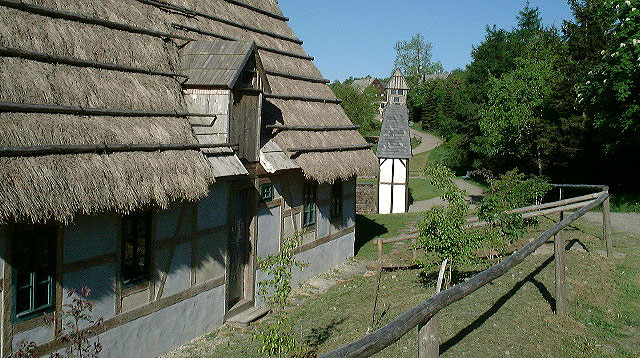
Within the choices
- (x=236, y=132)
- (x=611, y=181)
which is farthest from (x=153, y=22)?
(x=611, y=181)

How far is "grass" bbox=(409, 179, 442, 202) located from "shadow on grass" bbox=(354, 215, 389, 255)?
41.5ft

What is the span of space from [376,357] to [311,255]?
7.32m

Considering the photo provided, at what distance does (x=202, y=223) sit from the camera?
10.2 metres

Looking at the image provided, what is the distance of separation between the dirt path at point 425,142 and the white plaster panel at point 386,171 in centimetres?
2937

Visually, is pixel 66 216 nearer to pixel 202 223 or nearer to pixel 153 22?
pixel 202 223

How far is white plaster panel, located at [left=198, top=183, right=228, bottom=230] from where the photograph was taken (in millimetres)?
10203

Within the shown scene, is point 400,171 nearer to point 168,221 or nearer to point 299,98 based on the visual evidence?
point 299,98

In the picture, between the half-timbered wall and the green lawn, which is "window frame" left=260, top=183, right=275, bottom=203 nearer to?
the half-timbered wall

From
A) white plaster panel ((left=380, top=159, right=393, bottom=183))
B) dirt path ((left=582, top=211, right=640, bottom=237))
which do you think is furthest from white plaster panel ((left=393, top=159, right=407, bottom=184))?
dirt path ((left=582, top=211, right=640, bottom=237))

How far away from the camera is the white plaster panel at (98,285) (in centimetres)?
746

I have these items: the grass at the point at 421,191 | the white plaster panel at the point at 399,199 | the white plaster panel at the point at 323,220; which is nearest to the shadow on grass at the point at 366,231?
the white plaster panel at the point at 323,220

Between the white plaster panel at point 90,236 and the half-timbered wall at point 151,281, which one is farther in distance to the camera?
the white plaster panel at point 90,236

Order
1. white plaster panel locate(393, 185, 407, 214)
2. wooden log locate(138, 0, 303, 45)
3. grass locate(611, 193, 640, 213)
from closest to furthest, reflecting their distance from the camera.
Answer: wooden log locate(138, 0, 303, 45), grass locate(611, 193, 640, 213), white plaster panel locate(393, 185, 407, 214)

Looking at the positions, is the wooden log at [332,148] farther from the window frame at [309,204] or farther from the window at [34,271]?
the window at [34,271]
